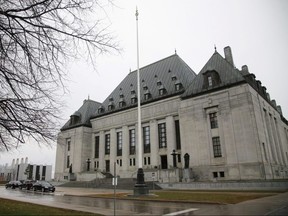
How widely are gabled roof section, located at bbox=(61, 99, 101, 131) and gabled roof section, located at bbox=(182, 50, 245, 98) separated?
3040 cm

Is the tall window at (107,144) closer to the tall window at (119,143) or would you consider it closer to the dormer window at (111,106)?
the tall window at (119,143)

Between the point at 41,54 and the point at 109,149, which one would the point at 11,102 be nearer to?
the point at 41,54

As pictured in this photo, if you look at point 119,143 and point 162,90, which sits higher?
point 162,90

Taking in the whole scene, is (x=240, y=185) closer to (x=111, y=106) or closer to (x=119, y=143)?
(x=119, y=143)

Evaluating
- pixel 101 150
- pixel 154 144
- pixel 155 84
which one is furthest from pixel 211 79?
pixel 101 150

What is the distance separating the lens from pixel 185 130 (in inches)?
1614

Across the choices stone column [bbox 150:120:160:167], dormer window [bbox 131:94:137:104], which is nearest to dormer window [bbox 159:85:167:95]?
stone column [bbox 150:120:160:167]

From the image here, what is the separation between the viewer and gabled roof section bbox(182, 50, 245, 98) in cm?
3800

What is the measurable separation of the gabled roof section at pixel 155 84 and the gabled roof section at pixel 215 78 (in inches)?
128

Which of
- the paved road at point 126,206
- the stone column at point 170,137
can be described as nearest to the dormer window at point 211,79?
the stone column at point 170,137

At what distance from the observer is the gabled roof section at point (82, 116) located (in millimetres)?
61622

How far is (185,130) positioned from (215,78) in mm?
10305

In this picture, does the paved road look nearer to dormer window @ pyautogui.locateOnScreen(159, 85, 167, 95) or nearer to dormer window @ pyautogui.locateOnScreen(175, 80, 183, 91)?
dormer window @ pyautogui.locateOnScreen(175, 80, 183, 91)

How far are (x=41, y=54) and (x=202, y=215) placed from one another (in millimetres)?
9619
